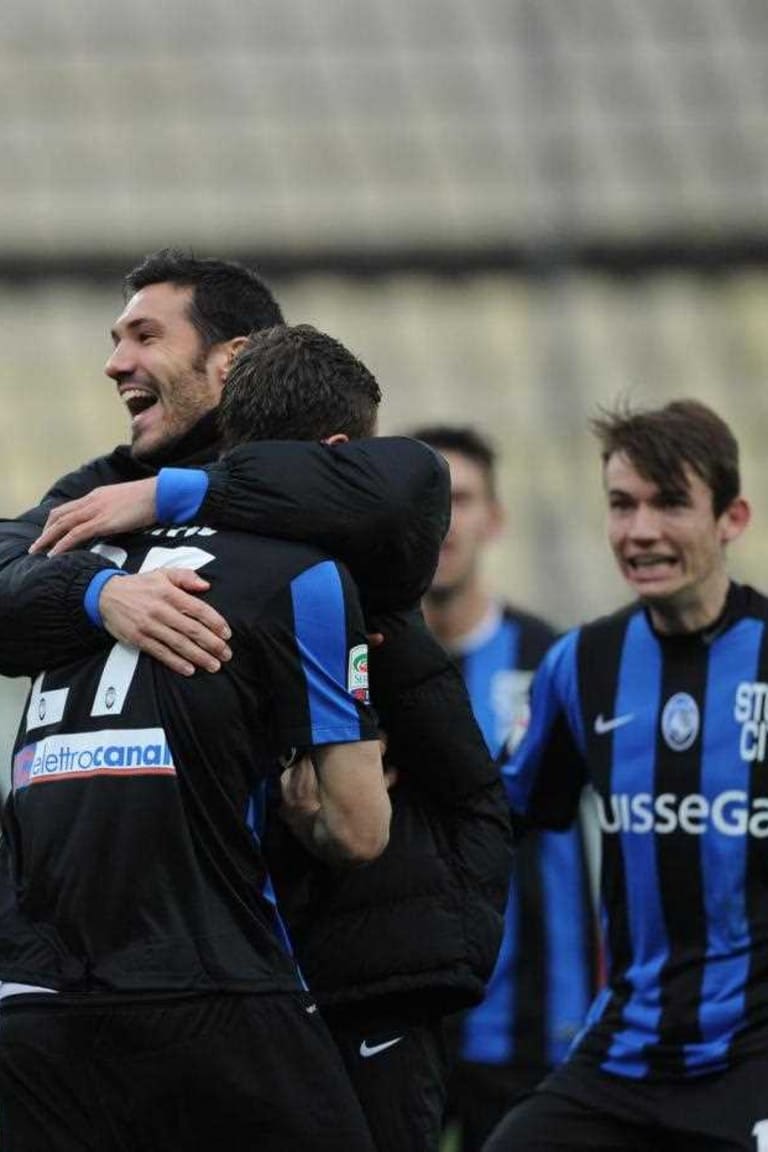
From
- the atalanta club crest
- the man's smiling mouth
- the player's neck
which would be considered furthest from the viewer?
the player's neck

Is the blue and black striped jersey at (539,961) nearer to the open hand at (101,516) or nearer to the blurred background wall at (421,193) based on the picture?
the open hand at (101,516)

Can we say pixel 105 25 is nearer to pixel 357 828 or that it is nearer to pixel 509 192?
pixel 509 192

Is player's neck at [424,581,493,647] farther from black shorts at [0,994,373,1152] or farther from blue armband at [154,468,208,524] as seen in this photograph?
black shorts at [0,994,373,1152]

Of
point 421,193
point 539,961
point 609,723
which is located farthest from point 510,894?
point 421,193

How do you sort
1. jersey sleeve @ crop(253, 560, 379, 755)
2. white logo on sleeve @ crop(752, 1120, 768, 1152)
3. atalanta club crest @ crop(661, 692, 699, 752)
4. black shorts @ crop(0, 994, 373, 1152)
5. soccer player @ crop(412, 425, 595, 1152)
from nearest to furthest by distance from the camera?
1. black shorts @ crop(0, 994, 373, 1152)
2. jersey sleeve @ crop(253, 560, 379, 755)
3. white logo on sleeve @ crop(752, 1120, 768, 1152)
4. atalanta club crest @ crop(661, 692, 699, 752)
5. soccer player @ crop(412, 425, 595, 1152)

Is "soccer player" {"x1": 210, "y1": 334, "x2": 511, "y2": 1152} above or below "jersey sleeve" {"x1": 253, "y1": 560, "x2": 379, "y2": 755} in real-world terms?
below

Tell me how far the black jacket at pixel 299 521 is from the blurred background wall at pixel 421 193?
9322 mm

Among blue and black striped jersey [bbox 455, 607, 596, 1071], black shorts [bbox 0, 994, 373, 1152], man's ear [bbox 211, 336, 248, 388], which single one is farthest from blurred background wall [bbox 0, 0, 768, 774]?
black shorts [bbox 0, 994, 373, 1152]

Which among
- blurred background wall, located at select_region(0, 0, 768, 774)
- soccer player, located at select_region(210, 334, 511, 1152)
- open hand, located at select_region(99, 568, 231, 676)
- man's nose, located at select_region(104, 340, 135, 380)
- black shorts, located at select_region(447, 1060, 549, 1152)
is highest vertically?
blurred background wall, located at select_region(0, 0, 768, 774)

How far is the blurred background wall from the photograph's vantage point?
43.1 feet

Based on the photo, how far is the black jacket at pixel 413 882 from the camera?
3.41m

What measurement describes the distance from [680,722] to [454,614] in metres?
1.92

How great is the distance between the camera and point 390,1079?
3453 millimetres

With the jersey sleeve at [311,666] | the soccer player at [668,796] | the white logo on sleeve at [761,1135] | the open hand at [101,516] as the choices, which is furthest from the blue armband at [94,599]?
the white logo on sleeve at [761,1135]
